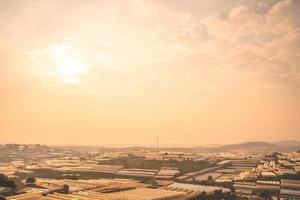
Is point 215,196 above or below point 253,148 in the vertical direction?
below

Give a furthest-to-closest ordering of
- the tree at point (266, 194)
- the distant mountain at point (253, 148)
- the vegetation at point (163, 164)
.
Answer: the distant mountain at point (253, 148) → the vegetation at point (163, 164) → the tree at point (266, 194)

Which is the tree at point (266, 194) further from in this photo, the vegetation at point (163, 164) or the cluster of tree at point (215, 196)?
the vegetation at point (163, 164)

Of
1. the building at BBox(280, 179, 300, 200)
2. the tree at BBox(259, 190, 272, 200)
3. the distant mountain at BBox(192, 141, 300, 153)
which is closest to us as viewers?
the building at BBox(280, 179, 300, 200)

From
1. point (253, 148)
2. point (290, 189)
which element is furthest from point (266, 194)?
point (253, 148)

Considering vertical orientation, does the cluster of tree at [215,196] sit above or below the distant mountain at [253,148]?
below

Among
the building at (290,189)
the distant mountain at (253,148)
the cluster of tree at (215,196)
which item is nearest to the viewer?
the cluster of tree at (215,196)

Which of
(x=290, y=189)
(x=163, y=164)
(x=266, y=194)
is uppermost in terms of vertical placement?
(x=163, y=164)

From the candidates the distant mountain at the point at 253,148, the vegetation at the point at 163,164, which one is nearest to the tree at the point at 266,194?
the vegetation at the point at 163,164

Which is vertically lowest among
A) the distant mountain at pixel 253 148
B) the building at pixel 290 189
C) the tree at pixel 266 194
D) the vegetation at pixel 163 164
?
the tree at pixel 266 194

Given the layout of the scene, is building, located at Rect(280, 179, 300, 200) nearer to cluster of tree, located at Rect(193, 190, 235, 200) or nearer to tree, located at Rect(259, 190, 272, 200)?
tree, located at Rect(259, 190, 272, 200)

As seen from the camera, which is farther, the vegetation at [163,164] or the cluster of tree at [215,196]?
the vegetation at [163,164]

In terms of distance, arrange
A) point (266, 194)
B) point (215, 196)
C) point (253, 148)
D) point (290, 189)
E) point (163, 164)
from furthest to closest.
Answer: point (253, 148), point (163, 164), point (290, 189), point (266, 194), point (215, 196)

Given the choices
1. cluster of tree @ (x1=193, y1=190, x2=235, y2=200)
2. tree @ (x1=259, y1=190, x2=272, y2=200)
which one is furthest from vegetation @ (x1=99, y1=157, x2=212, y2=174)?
cluster of tree @ (x1=193, y1=190, x2=235, y2=200)

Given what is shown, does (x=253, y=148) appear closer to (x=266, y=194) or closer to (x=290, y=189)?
(x=290, y=189)
